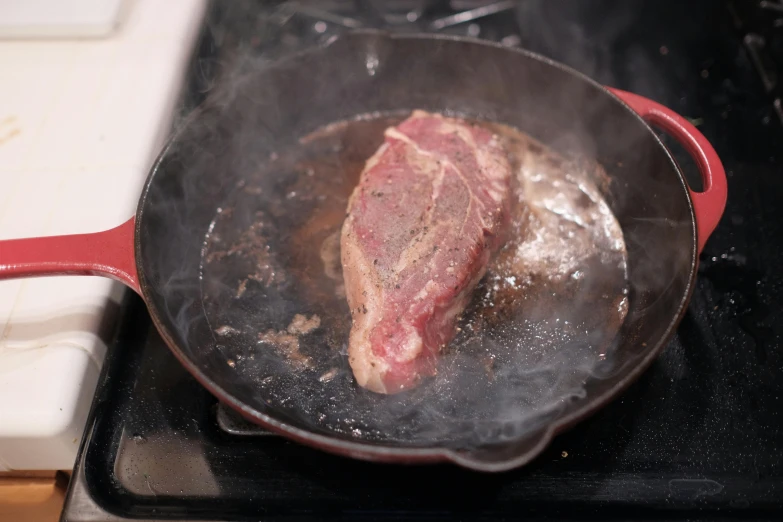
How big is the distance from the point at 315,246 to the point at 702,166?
112cm

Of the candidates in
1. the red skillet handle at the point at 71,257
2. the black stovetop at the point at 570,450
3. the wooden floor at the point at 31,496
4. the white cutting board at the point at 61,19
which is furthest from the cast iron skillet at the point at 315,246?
the white cutting board at the point at 61,19

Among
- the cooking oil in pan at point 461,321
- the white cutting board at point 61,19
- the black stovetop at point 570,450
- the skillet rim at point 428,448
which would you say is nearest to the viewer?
the skillet rim at point 428,448

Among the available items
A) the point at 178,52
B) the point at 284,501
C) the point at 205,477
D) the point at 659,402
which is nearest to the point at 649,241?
the point at 659,402

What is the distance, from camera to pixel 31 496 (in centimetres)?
156

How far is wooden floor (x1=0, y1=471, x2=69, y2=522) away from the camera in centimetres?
155

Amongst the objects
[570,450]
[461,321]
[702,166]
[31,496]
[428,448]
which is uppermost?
[702,166]

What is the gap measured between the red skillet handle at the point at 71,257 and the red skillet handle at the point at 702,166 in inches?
55.4

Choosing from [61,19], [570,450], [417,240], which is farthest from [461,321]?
[61,19]

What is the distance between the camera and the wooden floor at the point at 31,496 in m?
1.55

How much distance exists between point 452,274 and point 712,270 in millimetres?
808

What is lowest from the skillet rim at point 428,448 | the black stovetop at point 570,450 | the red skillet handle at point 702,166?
the black stovetop at point 570,450

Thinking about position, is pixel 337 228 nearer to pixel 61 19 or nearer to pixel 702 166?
pixel 702 166

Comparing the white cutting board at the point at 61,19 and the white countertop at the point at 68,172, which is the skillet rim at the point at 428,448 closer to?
the white countertop at the point at 68,172

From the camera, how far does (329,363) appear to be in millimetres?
1605
